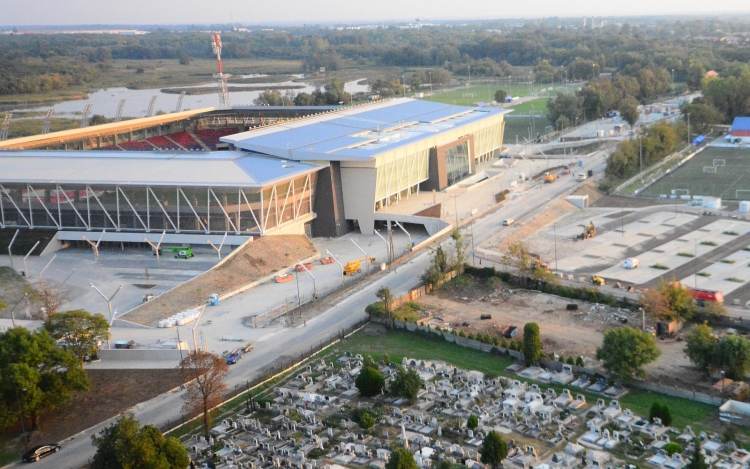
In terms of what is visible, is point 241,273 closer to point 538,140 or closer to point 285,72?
point 538,140

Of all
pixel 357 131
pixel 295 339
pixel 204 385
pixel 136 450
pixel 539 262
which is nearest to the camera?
pixel 136 450

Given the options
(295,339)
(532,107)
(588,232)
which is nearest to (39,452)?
(295,339)

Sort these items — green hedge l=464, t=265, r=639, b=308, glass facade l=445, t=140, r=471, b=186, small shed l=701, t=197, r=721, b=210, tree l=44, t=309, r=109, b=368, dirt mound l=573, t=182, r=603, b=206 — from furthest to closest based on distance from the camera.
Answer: glass facade l=445, t=140, r=471, b=186
dirt mound l=573, t=182, r=603, b=206
small shed l=701, t=197, r=721, b=210
green hedge l=464, t=265, r=639, b=308
tree l=44, t=309, r=109, b=368

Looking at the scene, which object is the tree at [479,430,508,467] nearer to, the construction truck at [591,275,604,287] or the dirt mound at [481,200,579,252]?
the construction truck at [591,275,604,287]

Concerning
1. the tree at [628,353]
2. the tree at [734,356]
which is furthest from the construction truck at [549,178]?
the tree at [734,356]

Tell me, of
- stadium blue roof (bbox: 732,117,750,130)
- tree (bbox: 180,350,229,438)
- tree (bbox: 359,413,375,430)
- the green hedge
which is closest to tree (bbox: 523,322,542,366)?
tree (bbox: 359,413,375,430)

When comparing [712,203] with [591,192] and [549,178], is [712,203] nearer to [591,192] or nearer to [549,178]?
[591,192]

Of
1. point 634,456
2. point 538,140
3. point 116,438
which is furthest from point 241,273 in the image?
point 538,140
